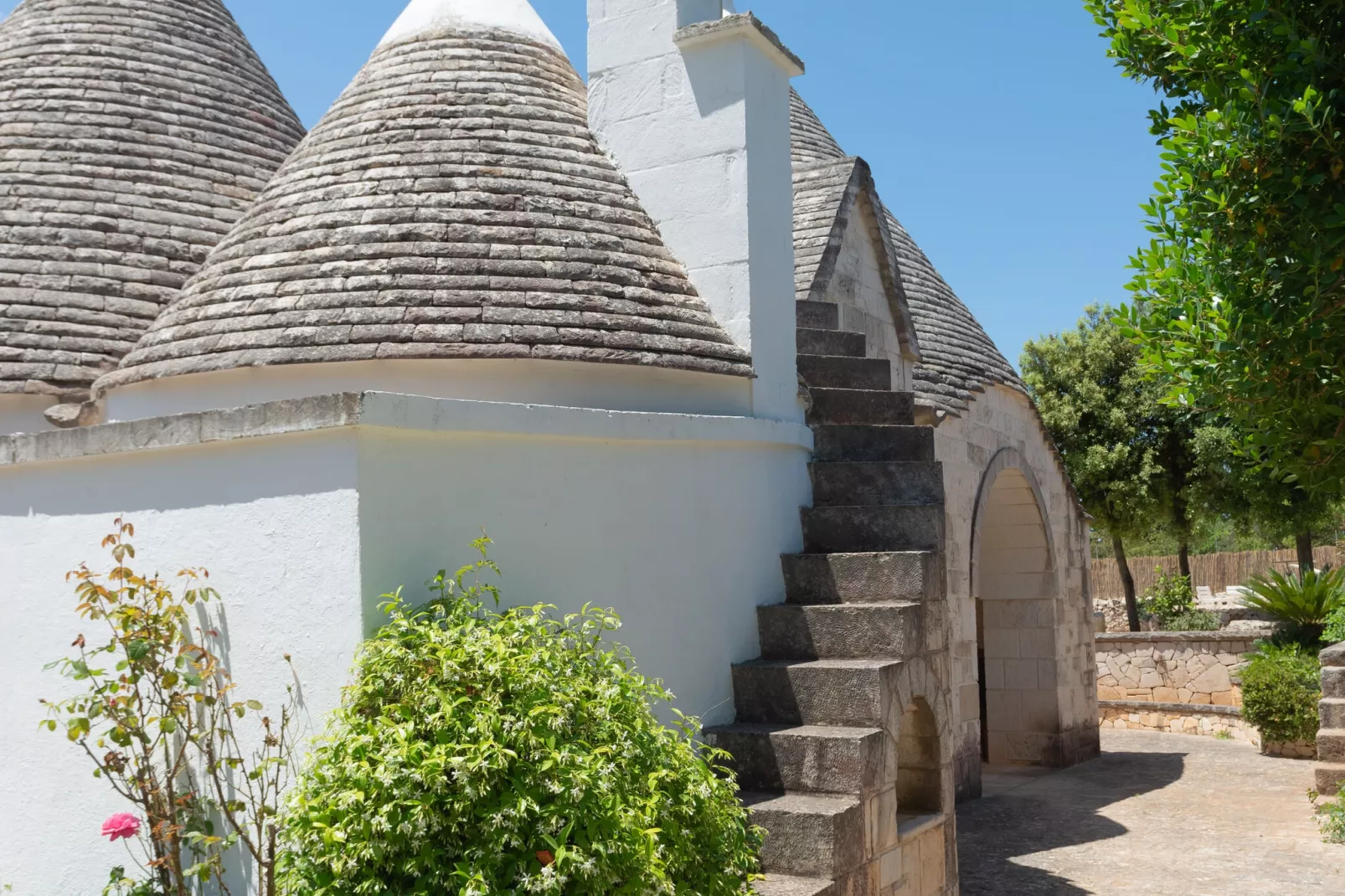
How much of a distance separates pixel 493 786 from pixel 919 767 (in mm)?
3629

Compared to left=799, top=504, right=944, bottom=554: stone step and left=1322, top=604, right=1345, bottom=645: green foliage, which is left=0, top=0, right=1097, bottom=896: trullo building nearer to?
left=799, top=504, right=944, bottom=554: stone step

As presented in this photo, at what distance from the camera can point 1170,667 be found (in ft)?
58.5

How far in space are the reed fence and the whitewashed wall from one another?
79.2ft

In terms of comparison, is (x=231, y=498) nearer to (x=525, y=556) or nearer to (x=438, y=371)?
(x=525, y=556)

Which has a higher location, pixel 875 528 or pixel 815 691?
pixel 875 528

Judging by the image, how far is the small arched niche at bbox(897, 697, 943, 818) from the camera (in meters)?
6.61

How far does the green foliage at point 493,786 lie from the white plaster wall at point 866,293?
6143mm

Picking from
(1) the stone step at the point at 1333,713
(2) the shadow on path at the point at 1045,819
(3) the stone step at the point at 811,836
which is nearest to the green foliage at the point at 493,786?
(3) the stone step at the point at 811,836

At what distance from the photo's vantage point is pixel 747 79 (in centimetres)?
713

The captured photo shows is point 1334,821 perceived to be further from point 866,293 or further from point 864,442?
point 866,293

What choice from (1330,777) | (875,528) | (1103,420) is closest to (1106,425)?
(1103,420)

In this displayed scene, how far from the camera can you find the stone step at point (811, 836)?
514cm

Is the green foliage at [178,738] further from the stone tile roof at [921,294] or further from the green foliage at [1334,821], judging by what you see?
the green foliage at [1334,821]

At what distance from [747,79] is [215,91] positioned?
17.0 feet
